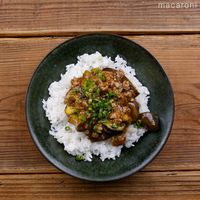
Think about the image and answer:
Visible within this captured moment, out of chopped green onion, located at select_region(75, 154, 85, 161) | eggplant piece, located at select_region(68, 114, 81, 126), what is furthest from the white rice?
eggplant piece, located at select_region(68, 114, 81, 126)

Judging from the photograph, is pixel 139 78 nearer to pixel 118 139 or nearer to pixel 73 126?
pixel 118 139

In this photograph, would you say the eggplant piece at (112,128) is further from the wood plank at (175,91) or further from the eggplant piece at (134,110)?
the wood plank at (175,91)

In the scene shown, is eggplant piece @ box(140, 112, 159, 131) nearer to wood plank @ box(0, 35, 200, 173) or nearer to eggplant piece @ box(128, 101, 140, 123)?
eggplant piece @ box(128, 101, 140, 123)

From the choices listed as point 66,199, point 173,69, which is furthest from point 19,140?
point 173,69

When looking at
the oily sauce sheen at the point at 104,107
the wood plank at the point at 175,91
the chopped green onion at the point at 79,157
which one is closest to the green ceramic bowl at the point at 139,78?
the chopped green onion at the point at 79,157

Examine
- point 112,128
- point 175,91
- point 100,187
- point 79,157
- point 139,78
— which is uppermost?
point 139,78

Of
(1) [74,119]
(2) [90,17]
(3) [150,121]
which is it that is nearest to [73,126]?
(1) [74,119]
